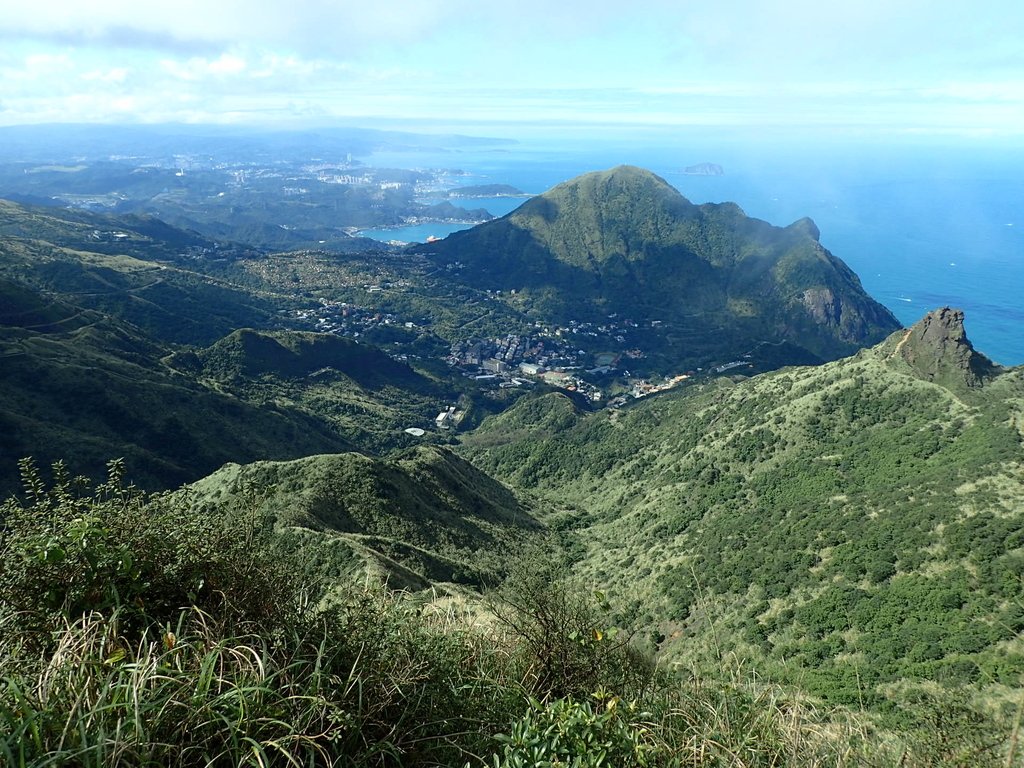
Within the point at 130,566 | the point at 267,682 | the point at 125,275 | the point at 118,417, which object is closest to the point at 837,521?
the point at 267,682

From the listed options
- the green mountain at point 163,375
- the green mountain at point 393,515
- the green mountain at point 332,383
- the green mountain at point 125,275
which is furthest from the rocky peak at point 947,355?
the green mountain at point 125,275

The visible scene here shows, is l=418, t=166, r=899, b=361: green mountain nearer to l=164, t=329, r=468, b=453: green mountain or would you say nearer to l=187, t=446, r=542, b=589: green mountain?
l=164, t=329, r=468, b=453: green mountain

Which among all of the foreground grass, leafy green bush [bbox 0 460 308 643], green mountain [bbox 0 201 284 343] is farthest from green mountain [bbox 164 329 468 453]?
the foreground grass

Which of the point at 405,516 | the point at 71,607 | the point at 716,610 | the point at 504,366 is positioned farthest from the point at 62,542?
the point at 504,366

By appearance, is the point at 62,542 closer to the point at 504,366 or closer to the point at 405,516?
the point at 405,516

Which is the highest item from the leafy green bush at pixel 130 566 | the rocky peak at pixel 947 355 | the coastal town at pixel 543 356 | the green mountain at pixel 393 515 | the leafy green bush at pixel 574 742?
the leafy green bush at pixel 130 566

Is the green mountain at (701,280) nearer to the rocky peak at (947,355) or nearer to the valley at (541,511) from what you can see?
the valley at (541,511)
